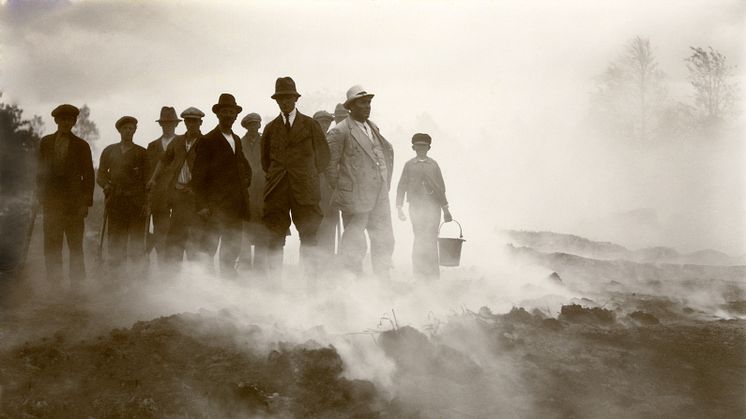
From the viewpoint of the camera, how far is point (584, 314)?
6.89 m

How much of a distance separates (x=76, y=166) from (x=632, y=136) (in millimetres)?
34849

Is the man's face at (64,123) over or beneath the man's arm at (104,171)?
over

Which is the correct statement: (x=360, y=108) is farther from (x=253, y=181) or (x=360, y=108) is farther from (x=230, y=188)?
(x=253, y=181)

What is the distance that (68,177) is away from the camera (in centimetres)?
782

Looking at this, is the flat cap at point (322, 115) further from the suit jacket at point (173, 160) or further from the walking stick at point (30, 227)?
the walking stick at point (30, 227)

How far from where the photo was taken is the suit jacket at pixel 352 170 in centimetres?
763

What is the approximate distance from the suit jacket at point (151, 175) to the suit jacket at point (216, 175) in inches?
72.3

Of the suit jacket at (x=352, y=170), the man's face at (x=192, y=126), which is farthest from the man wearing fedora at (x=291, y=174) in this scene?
the man's face at (x=192, y=126)

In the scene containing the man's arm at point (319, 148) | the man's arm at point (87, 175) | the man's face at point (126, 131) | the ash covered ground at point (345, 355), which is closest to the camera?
the ash covered ground at point (345, 355)

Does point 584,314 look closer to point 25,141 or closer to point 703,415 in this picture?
point 703,415

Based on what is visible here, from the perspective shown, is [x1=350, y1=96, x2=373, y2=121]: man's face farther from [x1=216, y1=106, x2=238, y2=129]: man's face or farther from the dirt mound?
the dirt mound

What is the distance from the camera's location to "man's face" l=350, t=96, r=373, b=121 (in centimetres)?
780

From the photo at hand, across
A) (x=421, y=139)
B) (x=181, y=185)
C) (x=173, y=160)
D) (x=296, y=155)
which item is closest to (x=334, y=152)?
(x=296, y=155)

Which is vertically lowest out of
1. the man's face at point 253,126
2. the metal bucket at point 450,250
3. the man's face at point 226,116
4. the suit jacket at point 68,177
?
the metal bucket at point 450,250
